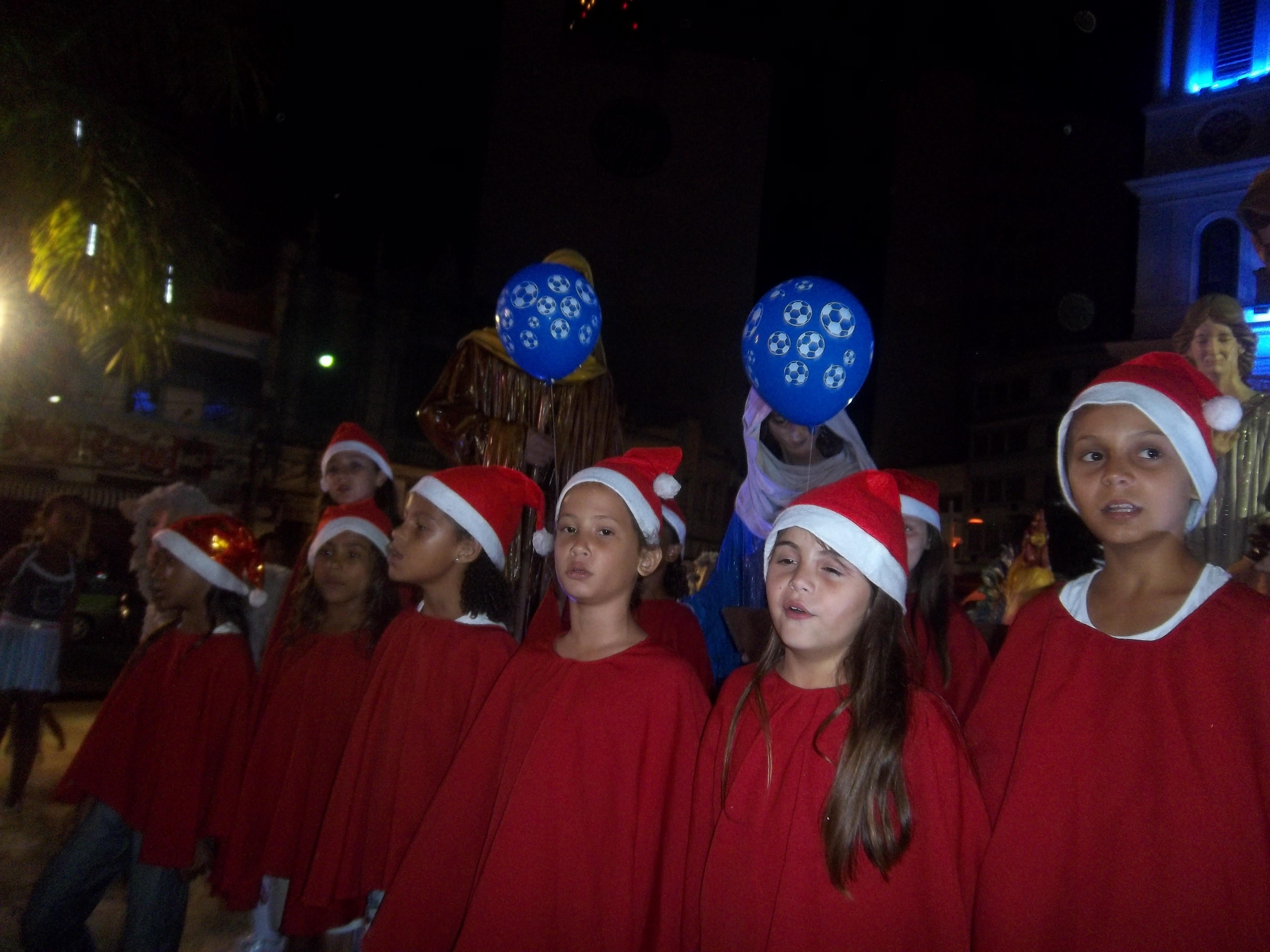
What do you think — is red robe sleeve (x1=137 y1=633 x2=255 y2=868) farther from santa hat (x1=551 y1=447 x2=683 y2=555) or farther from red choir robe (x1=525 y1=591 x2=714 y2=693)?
santa hat (x1=551 y1=447 x2=683 y2=555)

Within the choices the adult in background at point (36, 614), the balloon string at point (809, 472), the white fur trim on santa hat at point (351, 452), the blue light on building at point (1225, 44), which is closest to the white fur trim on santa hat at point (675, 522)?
the balloon string at point (809, 472)

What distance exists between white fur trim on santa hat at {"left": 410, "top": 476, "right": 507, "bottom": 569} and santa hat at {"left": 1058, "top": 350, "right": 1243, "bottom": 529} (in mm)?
1857

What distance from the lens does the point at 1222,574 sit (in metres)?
1.73

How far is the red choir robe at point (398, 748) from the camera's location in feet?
8.66

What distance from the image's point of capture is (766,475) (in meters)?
3.74

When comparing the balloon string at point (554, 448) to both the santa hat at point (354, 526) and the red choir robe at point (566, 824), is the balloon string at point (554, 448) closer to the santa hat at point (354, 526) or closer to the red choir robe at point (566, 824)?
the santa hat at point (354, 526)

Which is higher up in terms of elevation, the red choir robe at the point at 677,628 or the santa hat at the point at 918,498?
the santa hat at the point at 918,498

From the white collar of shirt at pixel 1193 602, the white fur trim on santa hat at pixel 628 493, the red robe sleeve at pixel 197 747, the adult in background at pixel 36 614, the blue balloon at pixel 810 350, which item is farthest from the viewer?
the adult in background at pixel 36 614

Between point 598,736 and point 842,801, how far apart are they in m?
0.66

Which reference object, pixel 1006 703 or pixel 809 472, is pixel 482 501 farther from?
pixel 1006 703

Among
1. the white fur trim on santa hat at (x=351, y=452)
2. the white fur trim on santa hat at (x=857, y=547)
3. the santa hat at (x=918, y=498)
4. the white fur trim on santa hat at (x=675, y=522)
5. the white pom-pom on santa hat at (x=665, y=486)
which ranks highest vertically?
the white fur trim on santa hat at (x=351, y=452)

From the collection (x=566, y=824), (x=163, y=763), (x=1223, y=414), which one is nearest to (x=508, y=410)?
(x=163, y=763)

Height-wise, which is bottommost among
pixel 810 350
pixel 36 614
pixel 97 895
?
pixel 97 895

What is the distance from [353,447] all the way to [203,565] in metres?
0.84
